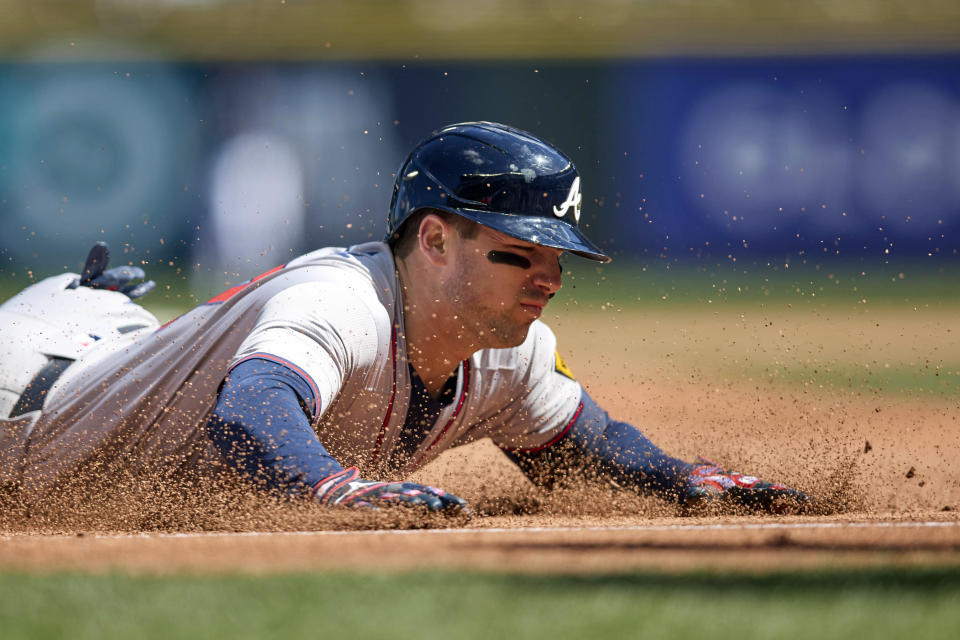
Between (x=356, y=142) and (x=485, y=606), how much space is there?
12347 mm

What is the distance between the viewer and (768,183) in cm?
1316

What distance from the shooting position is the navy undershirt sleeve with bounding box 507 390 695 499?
3.34 meters

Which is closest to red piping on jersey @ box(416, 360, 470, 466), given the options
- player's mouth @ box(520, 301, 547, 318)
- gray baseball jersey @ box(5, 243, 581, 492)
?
gray baseball jersey @ box(5, 243, 581, 492)

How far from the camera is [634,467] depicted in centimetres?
337

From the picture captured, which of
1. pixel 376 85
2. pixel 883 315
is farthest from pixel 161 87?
pixel 883 315

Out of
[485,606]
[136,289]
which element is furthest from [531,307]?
[136,289]

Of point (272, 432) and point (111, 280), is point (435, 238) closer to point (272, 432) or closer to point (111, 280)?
point (272, 432)

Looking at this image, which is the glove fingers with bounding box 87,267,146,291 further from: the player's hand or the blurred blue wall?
the blurred blue wall

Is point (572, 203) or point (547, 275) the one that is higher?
point (572, 203)

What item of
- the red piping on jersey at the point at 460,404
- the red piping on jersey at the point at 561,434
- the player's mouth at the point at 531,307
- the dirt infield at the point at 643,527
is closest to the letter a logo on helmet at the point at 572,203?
the player's mouth at the point at 531,307

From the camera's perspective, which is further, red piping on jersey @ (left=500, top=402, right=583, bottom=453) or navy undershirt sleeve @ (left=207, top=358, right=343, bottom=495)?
Result: red piping on jersey @ (left=500, top=402, right=583, bottom=453)

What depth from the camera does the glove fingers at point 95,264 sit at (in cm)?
400

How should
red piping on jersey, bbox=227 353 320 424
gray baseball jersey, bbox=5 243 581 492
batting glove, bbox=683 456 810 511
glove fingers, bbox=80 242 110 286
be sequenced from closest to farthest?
red piping on jersey, bbox=227 353 320 424, gray baseball jersey, bbox=5 243 581 492, batting glove, bbox=683 456 810 511, glove fingers, bbox=80 242 110 286

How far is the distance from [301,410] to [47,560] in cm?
61
